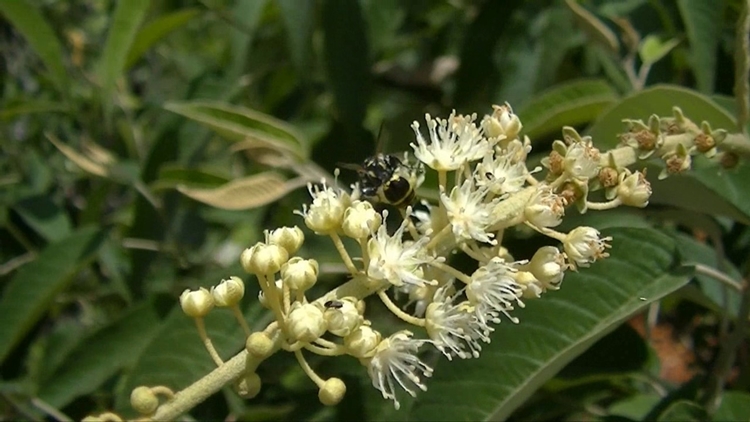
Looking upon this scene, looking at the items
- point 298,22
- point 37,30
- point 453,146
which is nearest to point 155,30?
point 37,30

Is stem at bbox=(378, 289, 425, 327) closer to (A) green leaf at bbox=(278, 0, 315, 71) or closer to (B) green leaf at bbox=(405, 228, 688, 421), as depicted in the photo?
(B) green leaf at bbox=(405, 228, 688, 421)

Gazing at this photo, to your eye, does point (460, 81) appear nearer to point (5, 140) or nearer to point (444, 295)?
point (444, 295)

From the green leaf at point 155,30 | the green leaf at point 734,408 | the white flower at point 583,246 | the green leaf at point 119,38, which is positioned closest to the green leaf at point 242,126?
the green leaf at point 119,38

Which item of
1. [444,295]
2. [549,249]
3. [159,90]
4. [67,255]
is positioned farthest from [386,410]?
[159,90]

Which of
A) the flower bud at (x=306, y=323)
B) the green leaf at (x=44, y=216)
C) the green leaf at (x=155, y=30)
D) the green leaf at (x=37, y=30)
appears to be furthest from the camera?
the green leaf at (x=44, y=216)

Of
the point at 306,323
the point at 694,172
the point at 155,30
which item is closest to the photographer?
the point at 306,323

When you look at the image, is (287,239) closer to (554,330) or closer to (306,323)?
(306,323)

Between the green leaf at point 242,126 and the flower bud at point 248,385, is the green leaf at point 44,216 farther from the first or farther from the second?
the flower bud at point 248,385
